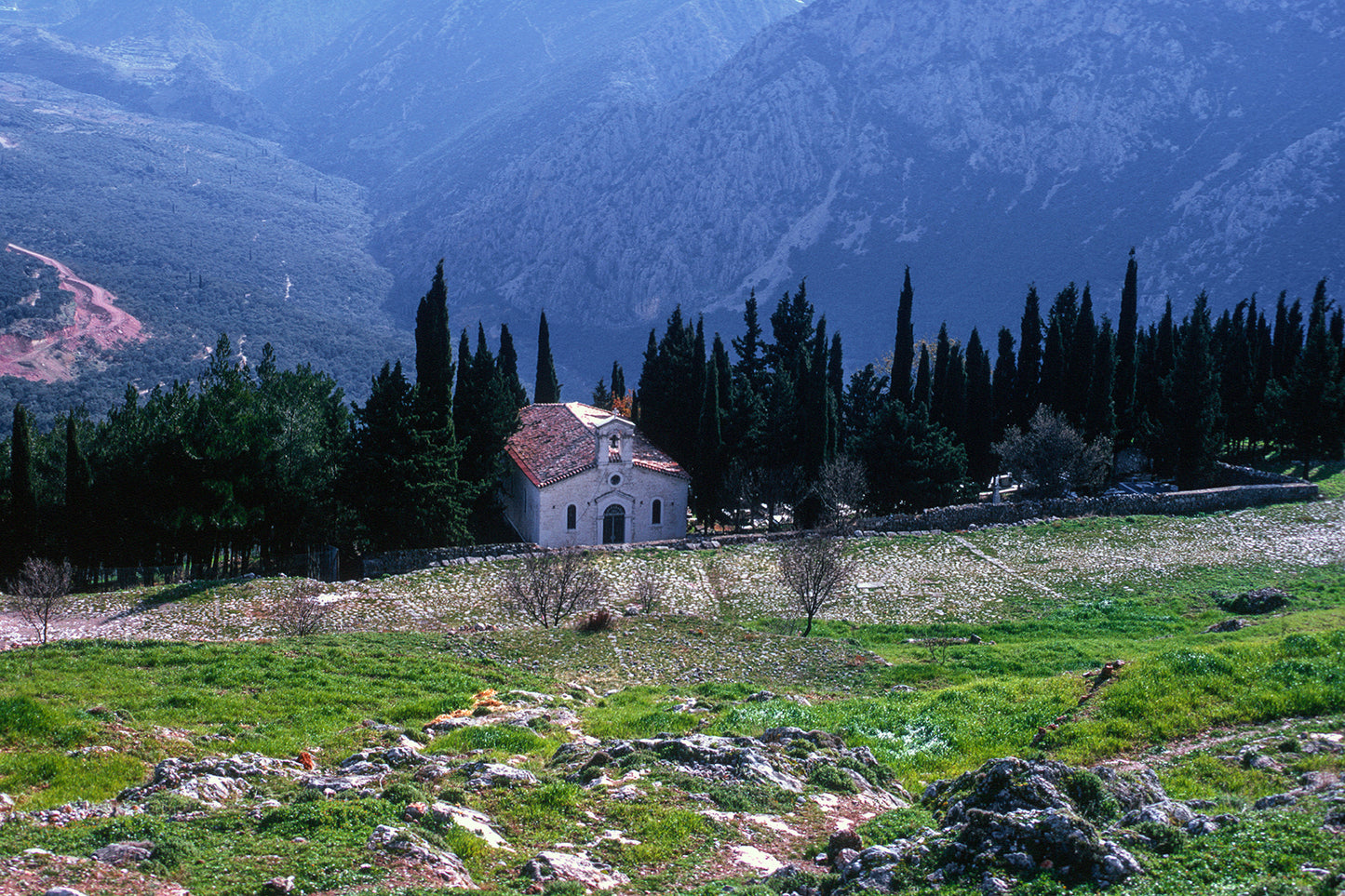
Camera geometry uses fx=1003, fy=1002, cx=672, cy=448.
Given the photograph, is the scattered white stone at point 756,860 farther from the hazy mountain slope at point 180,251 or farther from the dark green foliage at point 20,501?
the hazy mountain slope at point 180,251

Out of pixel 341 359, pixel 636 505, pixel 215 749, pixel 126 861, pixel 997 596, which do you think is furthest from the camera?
pixel 341 359

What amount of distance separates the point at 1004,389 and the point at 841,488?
63.6ft

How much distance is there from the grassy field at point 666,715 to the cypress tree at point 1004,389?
82.3 feet

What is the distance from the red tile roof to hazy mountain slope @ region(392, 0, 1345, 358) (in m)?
98.0

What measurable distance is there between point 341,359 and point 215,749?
4028 inches

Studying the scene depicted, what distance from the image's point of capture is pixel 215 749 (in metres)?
13.9

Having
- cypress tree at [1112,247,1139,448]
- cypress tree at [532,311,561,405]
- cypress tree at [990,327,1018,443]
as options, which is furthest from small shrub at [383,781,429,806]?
cypress tree at [532,311,561,405]

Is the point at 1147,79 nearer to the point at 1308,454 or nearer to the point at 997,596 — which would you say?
the point at 1308,454

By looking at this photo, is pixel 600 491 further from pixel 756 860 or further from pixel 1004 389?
pixel 756 860

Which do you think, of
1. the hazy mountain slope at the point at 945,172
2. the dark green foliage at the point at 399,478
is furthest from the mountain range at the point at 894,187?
the dark green foliage at the point at 399,478

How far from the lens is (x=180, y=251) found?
136000mm

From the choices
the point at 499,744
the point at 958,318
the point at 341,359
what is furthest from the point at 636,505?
the point at 958,318

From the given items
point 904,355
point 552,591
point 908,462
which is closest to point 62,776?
point 552,591

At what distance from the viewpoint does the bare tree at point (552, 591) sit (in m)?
26.9
